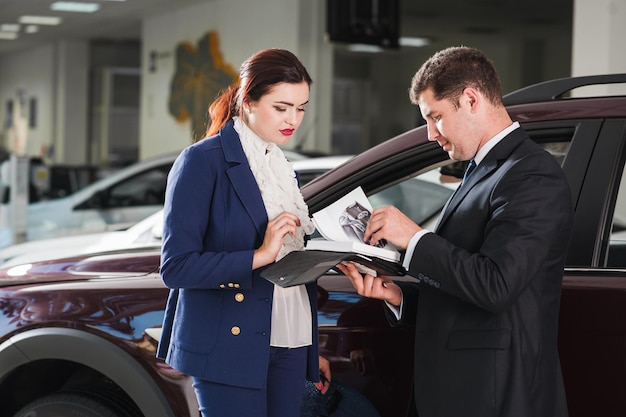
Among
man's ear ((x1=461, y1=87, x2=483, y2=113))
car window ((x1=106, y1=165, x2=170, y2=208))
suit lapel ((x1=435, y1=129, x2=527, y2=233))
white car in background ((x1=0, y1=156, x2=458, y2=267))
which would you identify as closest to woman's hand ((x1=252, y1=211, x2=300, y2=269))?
suit lapel ((x1=435, y1=129, x2=527, y2=233))

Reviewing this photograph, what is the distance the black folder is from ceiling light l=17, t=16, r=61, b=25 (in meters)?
17.2

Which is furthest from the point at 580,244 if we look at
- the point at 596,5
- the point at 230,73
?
the point at 230,73

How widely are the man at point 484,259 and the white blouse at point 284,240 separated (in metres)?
0.31

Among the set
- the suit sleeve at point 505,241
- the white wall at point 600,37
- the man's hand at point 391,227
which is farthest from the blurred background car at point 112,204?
the suit sleeve at point 505,241

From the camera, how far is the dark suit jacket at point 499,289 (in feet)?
6.41

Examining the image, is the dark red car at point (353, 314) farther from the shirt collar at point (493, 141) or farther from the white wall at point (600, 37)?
the white wall at point (600, 37)

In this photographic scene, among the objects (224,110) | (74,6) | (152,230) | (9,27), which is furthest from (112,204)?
(9,27)

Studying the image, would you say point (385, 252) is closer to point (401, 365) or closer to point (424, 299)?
point (424, 299)

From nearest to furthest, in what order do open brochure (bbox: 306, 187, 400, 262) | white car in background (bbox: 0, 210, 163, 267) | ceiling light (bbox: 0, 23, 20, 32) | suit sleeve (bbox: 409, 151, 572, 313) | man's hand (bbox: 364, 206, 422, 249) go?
suit sleeve (bbox: 409, 151, 572, 313)
man's hand (bbox: 364, 206, 422, 249)
open brochure (bbox: 306, 187, 400, 262)
white car in background (bbox: 0, 210, 163, 267)
ceiling light (bbox: 0, 23, 20, 32)

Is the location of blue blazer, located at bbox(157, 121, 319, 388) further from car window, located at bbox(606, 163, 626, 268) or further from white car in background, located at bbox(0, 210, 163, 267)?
white car in background, located at bbox(0, 210, 163, 267)

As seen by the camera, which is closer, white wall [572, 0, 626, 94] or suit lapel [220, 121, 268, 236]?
suit lapel [220, 121, 268, 236]

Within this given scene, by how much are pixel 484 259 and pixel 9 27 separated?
64.5ft

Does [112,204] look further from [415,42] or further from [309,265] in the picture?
[415,42]

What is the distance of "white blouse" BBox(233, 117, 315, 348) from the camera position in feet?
7.70
